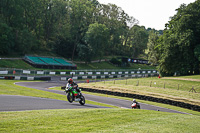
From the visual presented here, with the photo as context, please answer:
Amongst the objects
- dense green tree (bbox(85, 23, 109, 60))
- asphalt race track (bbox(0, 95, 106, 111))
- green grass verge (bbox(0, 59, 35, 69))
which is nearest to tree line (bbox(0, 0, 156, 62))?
dense green tree (bbox(85, 23, 109, 60))

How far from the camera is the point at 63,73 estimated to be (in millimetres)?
56281

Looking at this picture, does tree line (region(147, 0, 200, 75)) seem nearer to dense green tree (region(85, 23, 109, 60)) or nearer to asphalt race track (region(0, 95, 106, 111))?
dense green tree (region(85, 23, 109, 60))

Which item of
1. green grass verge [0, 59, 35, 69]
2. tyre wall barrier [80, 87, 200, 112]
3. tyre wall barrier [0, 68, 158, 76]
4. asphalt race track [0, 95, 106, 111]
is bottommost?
tyre wall barrier [80, 87, 200, 112]

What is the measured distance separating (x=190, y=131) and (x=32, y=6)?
77.8 metres

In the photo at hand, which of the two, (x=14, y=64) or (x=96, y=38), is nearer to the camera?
(x=14, y=64)

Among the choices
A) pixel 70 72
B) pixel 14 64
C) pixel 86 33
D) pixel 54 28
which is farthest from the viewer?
pixel 54 28

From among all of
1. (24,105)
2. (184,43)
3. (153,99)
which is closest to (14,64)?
(153,99)

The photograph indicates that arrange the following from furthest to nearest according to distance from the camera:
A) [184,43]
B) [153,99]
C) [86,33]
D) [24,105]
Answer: [86,33]
[184,43]
[153,99]
[24,105]

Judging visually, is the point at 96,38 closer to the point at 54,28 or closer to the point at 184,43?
the point at 54,28

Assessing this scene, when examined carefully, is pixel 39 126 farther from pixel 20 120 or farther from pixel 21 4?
pixel 21 4

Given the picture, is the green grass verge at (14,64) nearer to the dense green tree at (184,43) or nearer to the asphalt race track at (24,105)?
the dense green tree at (184,43)

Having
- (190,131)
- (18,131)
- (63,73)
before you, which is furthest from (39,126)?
(63,73)

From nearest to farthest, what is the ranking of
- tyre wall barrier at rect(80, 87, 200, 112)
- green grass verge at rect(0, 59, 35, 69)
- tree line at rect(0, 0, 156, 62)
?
tyre wall barrier at rect(80, 87, 200, 112) < green grass verge at rect(0, 59, 35, 69) < tree line at rect(0, 0, 156, 62)

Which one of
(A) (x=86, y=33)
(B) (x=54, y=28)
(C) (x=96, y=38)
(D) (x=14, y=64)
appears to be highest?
(B) (x=54, y=28)
